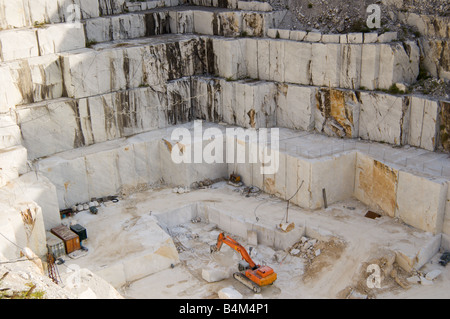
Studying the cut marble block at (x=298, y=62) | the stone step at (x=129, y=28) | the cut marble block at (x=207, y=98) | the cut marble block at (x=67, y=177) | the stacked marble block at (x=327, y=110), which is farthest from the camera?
the cut marble block at (x=207, y=98)

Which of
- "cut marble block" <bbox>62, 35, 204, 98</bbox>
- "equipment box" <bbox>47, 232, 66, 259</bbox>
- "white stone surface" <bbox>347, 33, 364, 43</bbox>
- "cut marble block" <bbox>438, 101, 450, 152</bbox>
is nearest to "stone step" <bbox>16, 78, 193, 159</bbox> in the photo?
"cut marble block" <bbox>62, 35, 204, 98</bbox>

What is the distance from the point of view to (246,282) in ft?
67.2

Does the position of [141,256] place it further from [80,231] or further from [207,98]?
[207,98]

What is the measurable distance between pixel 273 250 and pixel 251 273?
2.60m

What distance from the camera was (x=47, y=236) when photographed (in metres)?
21.5

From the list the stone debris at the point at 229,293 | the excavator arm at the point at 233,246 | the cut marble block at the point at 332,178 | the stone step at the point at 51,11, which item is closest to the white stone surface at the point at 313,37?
the cut marble block at the point at 332,178

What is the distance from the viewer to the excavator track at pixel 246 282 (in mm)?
20094

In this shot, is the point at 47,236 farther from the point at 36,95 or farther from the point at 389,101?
the point at 389,101

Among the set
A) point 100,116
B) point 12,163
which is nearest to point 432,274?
point 100,116

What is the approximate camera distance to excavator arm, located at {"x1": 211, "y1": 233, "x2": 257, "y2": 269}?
837 inches

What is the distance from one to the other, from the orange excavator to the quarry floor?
0.95 ft

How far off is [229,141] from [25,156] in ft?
30.5

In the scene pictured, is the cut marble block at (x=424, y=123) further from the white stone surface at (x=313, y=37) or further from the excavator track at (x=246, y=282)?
the excavator track at (x=246, y=282)

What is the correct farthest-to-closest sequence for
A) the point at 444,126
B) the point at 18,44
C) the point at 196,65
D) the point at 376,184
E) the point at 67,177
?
the point at 196,65 < the point at 18,44 < the point at 67,177 < the point at 376,184 < the point at 444,126
